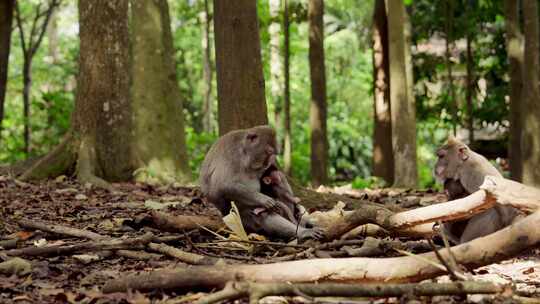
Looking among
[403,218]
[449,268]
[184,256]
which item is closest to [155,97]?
[403,218]

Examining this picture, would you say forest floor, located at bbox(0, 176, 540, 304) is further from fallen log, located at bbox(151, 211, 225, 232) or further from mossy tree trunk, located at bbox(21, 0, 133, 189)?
mossy tree trunk, located at bbox(21, 0, 133, 189)

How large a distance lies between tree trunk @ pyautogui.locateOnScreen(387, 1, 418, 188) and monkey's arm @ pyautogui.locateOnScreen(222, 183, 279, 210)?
7120mm

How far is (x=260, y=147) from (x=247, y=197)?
44 centimetres

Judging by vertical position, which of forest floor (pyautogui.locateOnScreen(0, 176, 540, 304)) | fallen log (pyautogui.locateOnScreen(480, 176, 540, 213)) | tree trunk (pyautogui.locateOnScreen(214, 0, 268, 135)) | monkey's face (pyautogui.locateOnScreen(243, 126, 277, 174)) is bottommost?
forest floor (pyautogui.locateOnScreen(0, 176, 540, 304))

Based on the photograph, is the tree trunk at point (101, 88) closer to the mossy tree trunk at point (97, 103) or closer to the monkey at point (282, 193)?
the mossy tree trunk at point (97, 103)

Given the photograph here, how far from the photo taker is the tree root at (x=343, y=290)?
4465mm

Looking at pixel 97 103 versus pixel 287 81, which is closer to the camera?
pixel 97 103

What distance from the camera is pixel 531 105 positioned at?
12711 mm

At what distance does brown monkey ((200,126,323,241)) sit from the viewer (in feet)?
23.3

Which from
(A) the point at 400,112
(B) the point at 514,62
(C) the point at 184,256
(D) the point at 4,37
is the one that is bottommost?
(C) the point at 184,256

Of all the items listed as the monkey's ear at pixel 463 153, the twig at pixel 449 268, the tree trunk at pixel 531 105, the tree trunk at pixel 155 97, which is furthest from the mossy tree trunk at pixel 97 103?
the twig at pixel 449 268

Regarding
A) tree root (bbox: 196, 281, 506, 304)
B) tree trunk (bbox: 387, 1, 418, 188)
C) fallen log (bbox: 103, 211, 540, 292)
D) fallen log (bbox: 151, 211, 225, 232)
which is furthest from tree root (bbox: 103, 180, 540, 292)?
tree trunk (bbox: 387, 1, 418, 188)

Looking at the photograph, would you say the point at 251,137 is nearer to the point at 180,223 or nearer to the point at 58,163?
the point at 180,223

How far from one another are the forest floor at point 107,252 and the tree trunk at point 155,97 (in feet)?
9.99
